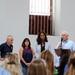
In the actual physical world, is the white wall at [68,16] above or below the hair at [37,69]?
above

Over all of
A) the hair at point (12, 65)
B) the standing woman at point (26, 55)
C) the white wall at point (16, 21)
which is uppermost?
the white wall at point (16, 21)

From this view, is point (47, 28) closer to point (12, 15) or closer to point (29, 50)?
point (12, 15)

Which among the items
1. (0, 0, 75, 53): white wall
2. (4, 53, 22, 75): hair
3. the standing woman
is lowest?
the standing woman

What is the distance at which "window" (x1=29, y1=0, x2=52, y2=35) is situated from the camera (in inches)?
A: 418

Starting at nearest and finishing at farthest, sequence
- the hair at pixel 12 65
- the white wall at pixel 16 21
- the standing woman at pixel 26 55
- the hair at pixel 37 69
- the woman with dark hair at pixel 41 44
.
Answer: the hair at pixel 37 69, the hair at pixel 12 65, the standing woman at pixel 26 55, the woman with dark hair at pixel 41 44, the white wall at pixel 16 21

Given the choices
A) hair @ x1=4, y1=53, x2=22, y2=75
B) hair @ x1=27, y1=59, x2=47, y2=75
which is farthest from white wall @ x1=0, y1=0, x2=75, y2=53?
hair @ x1=27, y1=59, x2=47, y2=75

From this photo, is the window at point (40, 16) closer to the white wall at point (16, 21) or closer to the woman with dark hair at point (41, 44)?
the white wall at point (16, 21)

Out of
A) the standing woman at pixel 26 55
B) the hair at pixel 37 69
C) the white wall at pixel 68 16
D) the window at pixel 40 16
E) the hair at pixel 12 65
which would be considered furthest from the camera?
the window at pixel 40 16

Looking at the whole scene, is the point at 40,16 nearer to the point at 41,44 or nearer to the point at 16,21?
the point at 16,21

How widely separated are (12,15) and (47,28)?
1517mm

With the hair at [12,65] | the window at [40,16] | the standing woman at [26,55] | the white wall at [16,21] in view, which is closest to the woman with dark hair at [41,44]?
the standing woman at [26,55]

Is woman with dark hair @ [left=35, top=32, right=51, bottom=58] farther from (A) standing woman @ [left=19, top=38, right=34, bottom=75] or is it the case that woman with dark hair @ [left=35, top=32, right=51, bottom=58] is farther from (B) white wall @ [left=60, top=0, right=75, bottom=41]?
(B) white wall @ [left=60, top=0, right=75, bottom=41]

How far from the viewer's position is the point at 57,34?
423 inches

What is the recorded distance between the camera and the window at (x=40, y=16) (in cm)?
1061
